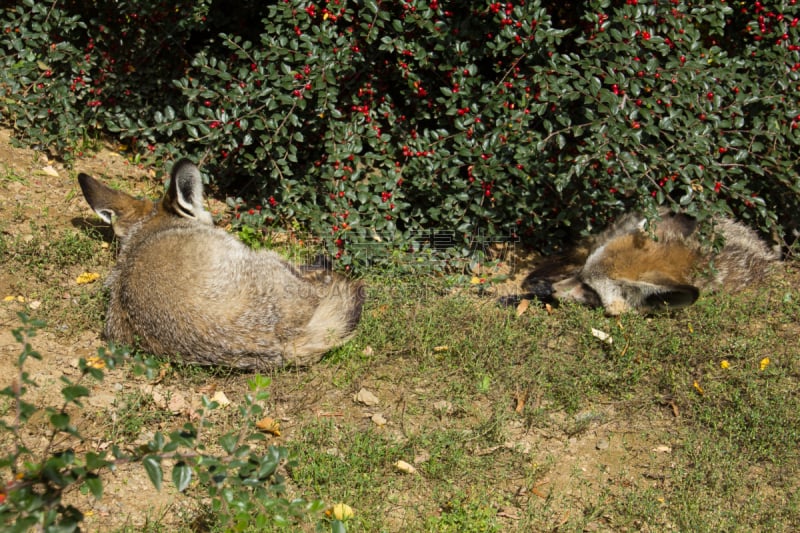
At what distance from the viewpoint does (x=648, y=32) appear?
588cm

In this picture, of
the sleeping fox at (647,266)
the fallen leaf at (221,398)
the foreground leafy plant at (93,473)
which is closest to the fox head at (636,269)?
the sleeping fox at (647,266)

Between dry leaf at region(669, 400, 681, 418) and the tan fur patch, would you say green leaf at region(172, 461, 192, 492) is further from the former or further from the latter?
the tan fur patch

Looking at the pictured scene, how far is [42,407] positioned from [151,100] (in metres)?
3.83

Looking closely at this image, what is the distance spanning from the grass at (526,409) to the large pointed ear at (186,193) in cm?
91

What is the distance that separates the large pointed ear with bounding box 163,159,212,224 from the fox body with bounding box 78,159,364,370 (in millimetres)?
23

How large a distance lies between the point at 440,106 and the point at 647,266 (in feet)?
8.21

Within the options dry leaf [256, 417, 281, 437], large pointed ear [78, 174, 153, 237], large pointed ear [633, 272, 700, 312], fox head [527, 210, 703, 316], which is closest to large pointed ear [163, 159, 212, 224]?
large pointed ear [78, 174, 153, 237]

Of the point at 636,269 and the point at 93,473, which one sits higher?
the point at 93,473

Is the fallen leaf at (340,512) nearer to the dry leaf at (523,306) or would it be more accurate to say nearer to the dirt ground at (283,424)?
the dirt ground at (283,424)

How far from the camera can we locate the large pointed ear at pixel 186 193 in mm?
5902

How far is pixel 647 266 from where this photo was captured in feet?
21.3

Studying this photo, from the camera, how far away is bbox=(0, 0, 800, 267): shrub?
5.95 m

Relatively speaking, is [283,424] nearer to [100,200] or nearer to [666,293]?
[100,200]

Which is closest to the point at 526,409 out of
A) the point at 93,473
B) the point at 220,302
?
the point at 220,302
